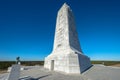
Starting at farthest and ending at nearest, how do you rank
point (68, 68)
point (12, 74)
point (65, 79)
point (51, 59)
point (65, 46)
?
point (51, 59)
point (65, 46)
point (68, 68)
point (65, 79)
point (12, 74)

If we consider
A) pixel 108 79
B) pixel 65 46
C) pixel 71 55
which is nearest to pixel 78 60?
pixel 71 55

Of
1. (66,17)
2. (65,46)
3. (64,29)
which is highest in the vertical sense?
(66,17)

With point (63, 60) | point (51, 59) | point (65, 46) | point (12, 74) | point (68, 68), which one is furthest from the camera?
point (51, 59)

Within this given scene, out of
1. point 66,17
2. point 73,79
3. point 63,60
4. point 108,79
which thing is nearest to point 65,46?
point 63,60

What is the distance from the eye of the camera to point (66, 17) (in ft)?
49.9

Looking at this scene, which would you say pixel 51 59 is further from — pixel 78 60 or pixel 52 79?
pixel 52 79

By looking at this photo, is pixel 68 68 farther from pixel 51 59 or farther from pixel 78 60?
pixel 51 59

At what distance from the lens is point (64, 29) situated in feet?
48.1

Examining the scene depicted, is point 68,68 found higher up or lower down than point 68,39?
lower down

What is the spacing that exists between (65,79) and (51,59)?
6.95 m

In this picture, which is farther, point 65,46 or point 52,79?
point 65,46

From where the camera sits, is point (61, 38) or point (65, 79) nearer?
point (65, 79)

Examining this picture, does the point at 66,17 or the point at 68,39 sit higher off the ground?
the point at 66,17

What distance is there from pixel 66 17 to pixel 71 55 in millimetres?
6738
